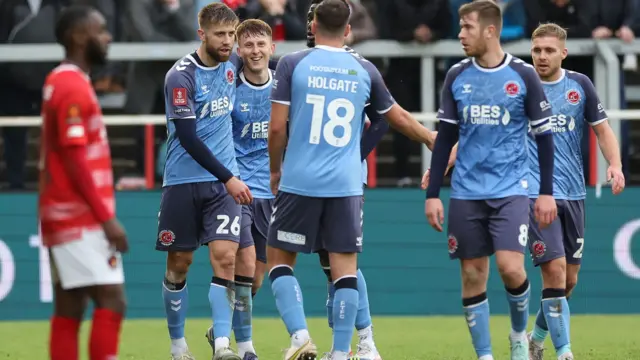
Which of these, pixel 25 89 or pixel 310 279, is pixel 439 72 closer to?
pixel 310 279

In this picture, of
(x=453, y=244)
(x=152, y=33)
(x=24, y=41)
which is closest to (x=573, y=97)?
(x=453, y=244)

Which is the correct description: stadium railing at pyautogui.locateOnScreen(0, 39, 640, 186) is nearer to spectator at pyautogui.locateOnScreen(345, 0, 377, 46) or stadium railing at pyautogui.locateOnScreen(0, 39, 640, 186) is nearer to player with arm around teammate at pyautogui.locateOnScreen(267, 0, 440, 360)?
spectator at pyautogui.locateOnScreen(345, 0, 377, 46)

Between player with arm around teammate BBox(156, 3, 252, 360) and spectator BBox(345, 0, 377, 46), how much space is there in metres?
4.86

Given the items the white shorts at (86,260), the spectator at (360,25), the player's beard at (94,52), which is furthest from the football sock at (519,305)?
the spectator at (360,25)

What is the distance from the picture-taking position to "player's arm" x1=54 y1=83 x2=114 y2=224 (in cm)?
671

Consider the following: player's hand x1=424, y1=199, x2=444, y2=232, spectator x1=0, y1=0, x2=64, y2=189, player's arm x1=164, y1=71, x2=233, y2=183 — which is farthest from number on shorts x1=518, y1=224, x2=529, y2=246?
spectator x1=0, y1=0, x2=64, y2=189

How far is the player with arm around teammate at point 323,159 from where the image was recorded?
8.43 meters

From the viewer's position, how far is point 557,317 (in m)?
9.53

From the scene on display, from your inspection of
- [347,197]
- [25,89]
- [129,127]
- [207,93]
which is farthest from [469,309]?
[25,89]

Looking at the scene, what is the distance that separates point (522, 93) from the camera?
8.38 meters

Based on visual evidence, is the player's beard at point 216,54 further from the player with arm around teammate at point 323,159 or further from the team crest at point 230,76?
the player with arm around teammate at point 323,159

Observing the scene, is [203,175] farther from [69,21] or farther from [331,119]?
[69,21]

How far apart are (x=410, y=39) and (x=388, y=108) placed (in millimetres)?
5997

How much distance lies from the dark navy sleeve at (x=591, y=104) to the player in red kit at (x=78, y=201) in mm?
4096
